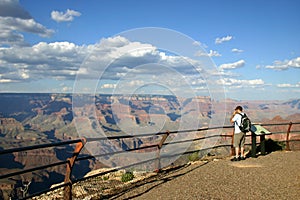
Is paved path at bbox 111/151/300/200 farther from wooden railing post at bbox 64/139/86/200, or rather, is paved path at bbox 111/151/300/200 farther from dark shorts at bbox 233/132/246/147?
wooden railing post at bbox 64/139/86/200

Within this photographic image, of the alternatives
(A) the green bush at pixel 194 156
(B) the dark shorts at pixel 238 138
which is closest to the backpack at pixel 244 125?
(B) the dark shorts at pixel 238 138

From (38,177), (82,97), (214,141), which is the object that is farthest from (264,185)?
(38,177)

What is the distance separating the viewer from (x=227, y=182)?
8117mm

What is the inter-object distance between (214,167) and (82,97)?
7623 millimetres

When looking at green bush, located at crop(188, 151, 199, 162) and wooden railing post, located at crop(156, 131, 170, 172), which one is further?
green bush, located at crop(188, 151, 199, 162)

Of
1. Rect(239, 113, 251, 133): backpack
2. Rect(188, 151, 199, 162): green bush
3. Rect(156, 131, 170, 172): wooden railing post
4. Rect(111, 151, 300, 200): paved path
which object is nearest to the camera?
Rect(111, 151, 300, 200): paved path

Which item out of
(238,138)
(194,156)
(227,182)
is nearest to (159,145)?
(227,182)

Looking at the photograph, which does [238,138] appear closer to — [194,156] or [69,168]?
[194,156]

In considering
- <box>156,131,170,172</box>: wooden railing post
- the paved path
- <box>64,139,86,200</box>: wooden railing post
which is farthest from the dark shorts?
<box>64,139,86,200</box>: wooden railing post

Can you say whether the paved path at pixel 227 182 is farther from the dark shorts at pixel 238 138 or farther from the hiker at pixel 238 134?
the dark shorts at pixel 238 138

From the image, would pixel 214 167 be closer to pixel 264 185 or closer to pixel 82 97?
pixel 264 185

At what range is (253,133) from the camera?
12625mm

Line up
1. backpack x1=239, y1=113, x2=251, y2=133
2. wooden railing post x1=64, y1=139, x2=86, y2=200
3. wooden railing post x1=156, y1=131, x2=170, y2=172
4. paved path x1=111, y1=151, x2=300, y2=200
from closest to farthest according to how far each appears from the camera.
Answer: wooden railing post x1=64, y1=139, x2=86, y2=200 < paved path x1=111, y1=151, x2=300, y2=200 < wooden railing post x1=156, y1=131, x2=170, y2=172 < backpack x1=239, y1=113, x2=251, y2=133

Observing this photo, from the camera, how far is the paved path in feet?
23.0
